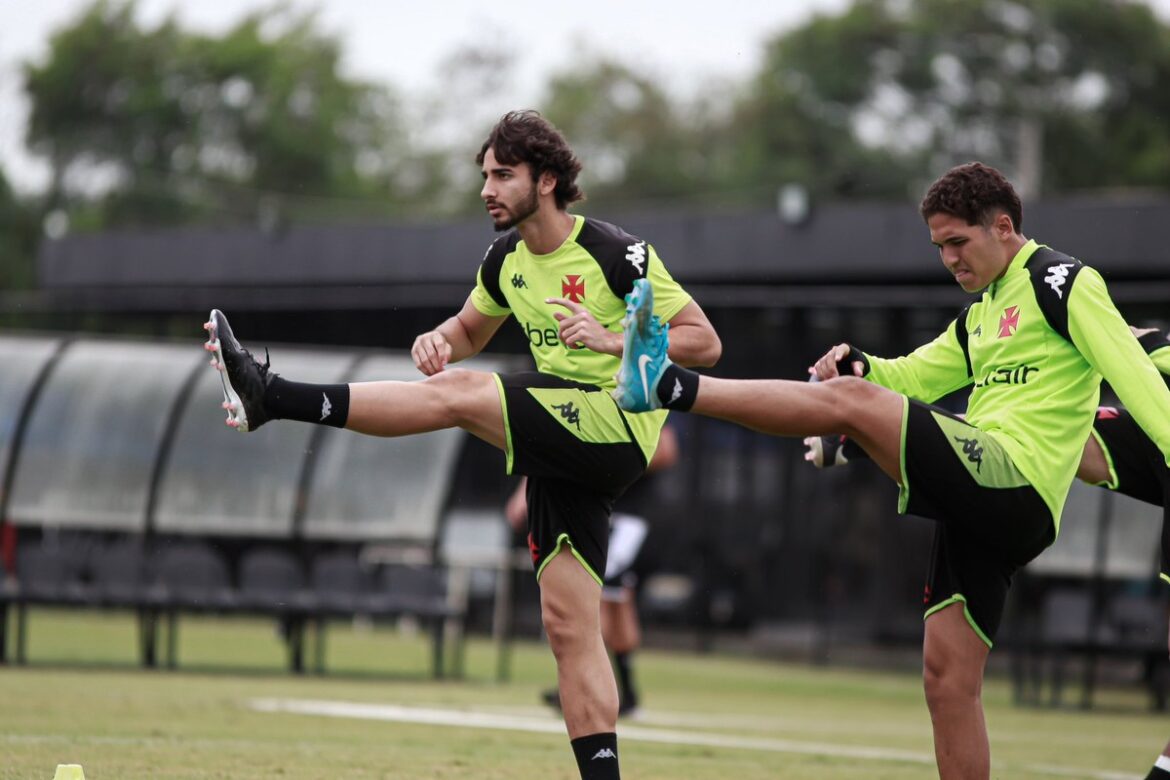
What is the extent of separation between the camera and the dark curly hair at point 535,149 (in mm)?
6570

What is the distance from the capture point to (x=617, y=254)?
6520mm

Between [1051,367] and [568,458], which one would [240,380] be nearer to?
[568,458]

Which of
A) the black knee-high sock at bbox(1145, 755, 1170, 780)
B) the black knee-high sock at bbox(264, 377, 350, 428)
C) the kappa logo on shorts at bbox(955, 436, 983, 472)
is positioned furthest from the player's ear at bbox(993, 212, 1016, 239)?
the black knee-high sock at bbox(264, 377, 350, 428)

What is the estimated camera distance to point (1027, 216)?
822 inches

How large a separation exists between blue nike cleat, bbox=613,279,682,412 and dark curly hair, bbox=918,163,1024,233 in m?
1.22

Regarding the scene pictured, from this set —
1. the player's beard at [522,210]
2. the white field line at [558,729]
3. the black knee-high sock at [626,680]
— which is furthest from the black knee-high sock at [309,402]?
the black knee-high sock at [626,680]

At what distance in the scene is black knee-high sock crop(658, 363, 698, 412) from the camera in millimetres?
5742

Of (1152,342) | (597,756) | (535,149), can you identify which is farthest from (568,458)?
(1152,342)

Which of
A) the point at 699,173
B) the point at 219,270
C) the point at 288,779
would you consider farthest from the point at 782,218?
the point at 699,173

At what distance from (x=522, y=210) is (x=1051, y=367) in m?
1.97

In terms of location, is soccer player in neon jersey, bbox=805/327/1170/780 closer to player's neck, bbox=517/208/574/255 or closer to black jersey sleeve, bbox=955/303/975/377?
black jersey sleeve, bbox=955/303/975/377

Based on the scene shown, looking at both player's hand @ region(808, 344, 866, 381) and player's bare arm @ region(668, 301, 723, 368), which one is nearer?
player's hand @ region(808, 344, 866, 381)

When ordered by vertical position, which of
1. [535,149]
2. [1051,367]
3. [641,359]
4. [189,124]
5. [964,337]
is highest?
[189,124]

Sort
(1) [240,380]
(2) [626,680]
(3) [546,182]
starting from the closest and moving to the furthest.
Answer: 1. (1) [240,380]
2. (3) [546,182]
3. (2) [626,680]
